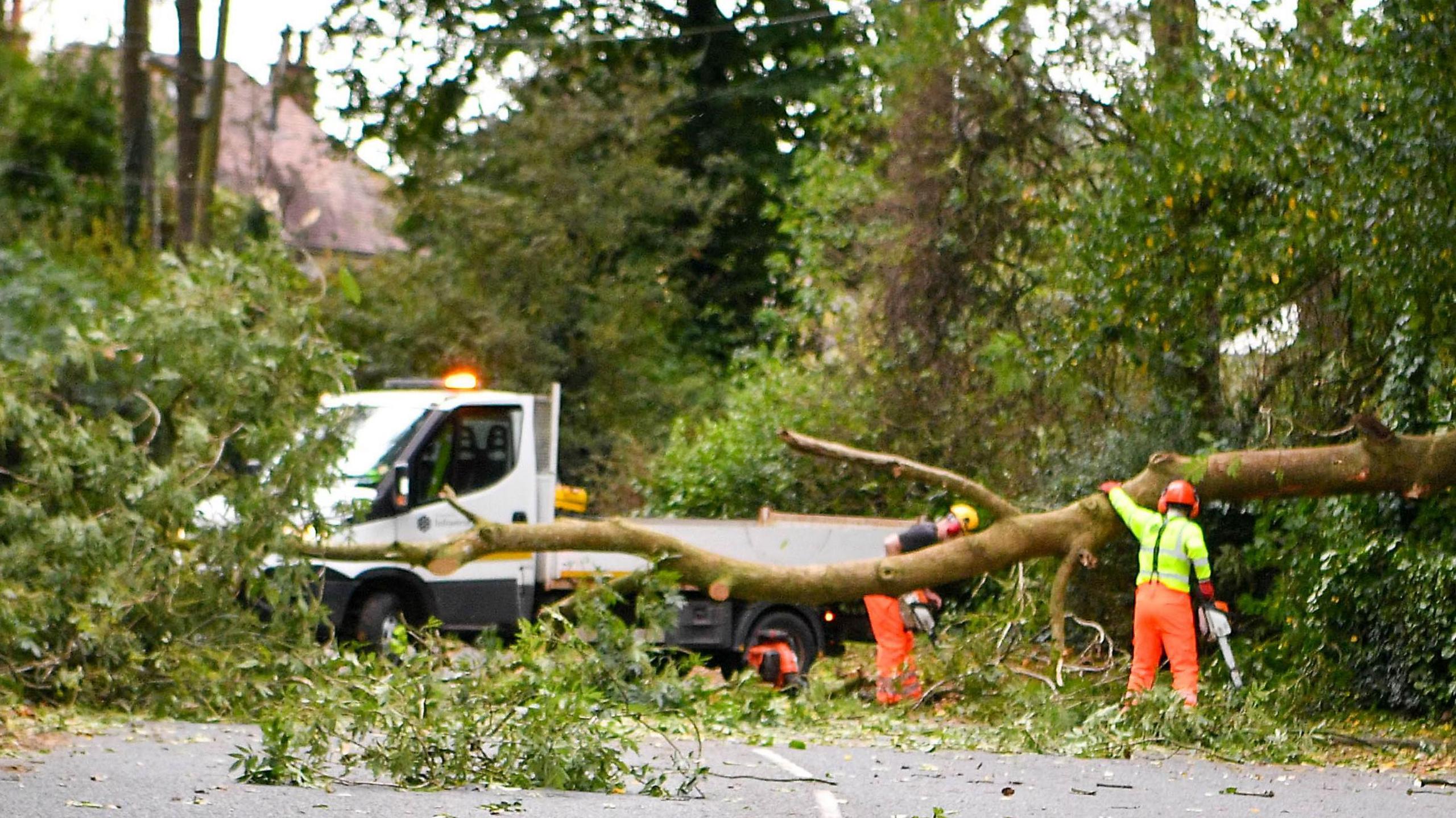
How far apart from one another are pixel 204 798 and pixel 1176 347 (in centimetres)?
817

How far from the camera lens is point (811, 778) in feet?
30.0

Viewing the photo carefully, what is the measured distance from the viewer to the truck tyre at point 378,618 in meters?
14.3

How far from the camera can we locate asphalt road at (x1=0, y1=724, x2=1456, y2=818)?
24.1ft

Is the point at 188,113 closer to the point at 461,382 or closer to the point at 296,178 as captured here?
the point at 461,382

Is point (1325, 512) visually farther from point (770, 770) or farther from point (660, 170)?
point (660, 170)

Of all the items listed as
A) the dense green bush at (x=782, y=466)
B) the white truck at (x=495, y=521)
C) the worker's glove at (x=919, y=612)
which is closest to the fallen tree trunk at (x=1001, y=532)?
the worker's glove at (x=919, y=612)

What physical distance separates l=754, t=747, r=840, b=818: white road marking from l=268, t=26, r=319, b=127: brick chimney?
20463mm

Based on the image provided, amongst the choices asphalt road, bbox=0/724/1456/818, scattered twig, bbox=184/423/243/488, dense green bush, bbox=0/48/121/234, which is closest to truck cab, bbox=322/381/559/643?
scattered twig, bbox=184/423/243/488

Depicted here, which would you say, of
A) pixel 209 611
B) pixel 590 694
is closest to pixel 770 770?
pixel 590 694

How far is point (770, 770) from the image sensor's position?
9.43 metres

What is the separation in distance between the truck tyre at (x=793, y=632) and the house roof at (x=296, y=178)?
2503 cm

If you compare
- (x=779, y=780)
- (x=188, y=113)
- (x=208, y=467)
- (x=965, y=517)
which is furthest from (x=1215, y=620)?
(x=188, y=113)

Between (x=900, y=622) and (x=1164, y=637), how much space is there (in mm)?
2281

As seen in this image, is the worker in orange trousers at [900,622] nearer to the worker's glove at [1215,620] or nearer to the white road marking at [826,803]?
the worker's glove at [1215,620]
